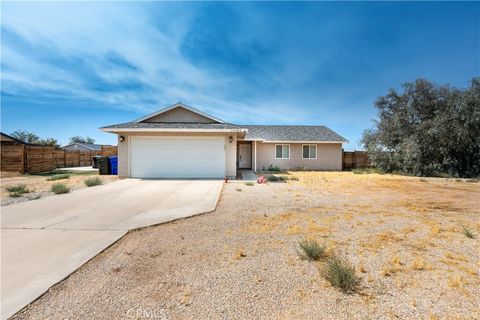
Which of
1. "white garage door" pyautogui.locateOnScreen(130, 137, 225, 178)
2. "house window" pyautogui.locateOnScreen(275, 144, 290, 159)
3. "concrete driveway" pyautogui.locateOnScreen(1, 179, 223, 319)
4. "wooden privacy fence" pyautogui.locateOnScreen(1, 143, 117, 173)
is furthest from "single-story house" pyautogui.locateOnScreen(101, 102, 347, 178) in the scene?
"wooden privacy fence" pyautogui.locateOnScreen(1, 143, 117, 173)

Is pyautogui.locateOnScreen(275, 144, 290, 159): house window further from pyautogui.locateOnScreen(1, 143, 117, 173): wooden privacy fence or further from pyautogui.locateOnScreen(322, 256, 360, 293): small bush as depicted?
pyautogui.locateOnScreen(322, 256, 360, 293): small bush

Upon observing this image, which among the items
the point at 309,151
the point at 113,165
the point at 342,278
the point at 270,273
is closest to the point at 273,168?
the point at 309,151

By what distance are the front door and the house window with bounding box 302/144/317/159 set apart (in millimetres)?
4949

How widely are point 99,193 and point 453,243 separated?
10430 millimetres

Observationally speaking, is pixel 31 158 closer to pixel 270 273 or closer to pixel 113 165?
pixel 113 165

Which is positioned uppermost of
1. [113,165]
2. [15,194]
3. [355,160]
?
[355,160]

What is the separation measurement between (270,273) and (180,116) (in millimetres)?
13789

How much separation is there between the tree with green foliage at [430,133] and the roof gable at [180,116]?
14.2 meters

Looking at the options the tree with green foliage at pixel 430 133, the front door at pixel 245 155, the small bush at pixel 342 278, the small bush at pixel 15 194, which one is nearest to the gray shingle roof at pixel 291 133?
the front door at pixel 245 155

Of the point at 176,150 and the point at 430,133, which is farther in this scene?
the point at 430,133

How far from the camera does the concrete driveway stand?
2789 millimetres

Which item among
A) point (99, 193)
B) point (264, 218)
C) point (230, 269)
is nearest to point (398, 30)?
→ point (264, 218)

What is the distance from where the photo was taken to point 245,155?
2100 cm

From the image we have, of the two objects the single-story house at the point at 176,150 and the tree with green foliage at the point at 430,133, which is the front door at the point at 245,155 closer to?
the single-story house at the point at 176,150
